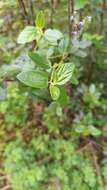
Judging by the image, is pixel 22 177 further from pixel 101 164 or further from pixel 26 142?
pixel 101 164

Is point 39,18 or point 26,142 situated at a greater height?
point 39,18

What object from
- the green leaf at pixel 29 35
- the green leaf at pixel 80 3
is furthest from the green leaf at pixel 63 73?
the green leaf at pixel 80 3

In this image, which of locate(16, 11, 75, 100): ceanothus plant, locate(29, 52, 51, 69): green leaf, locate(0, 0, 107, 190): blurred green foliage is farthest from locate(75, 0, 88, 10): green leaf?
locate(0, 0, 107, 190): blurred green foliage

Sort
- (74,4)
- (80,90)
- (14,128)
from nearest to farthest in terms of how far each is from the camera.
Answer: (74,4)
(80,90)
(14,128)

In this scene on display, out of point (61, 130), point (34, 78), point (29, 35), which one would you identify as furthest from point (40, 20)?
point (61, 130)

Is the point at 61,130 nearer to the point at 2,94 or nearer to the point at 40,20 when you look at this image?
the point at 2,94

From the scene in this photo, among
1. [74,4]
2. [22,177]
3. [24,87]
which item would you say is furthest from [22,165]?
[74,4]
